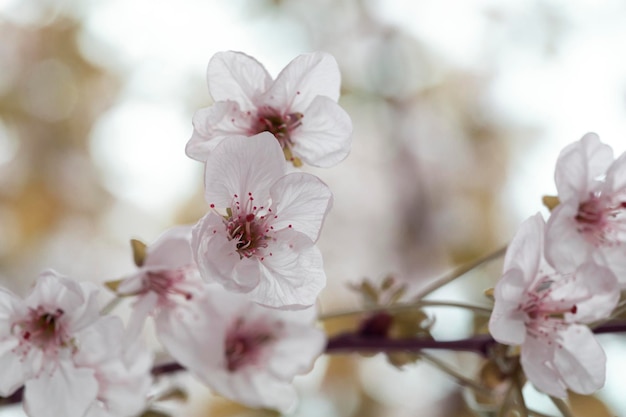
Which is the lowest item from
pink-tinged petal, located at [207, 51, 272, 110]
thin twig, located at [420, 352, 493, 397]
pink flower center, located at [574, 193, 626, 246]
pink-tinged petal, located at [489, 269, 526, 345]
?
thin twig, located at [420, 352, 493, 397]

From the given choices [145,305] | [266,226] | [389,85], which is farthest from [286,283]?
[389,85]

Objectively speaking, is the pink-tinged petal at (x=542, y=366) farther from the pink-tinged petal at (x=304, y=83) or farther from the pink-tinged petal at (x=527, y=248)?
the pink-tinged petal at (x=304, y=83)

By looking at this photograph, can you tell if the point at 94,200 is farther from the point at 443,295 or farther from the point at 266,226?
the point at 266,226

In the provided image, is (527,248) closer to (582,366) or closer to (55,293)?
(582,366)

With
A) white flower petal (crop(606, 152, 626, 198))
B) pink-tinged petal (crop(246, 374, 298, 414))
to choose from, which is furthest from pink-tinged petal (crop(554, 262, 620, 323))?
pink-tinged petal (crop(246, 374, 298, 414))

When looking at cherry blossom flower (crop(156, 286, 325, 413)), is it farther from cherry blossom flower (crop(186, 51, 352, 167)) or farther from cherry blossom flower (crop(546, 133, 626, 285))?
cherry blossom flower (crop(546, 133, 626, 285))

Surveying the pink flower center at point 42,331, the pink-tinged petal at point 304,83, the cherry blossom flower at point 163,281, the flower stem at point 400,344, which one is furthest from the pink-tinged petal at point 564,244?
the pink flower center at point 42,331

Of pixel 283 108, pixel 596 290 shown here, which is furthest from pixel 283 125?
pixel 596 290
